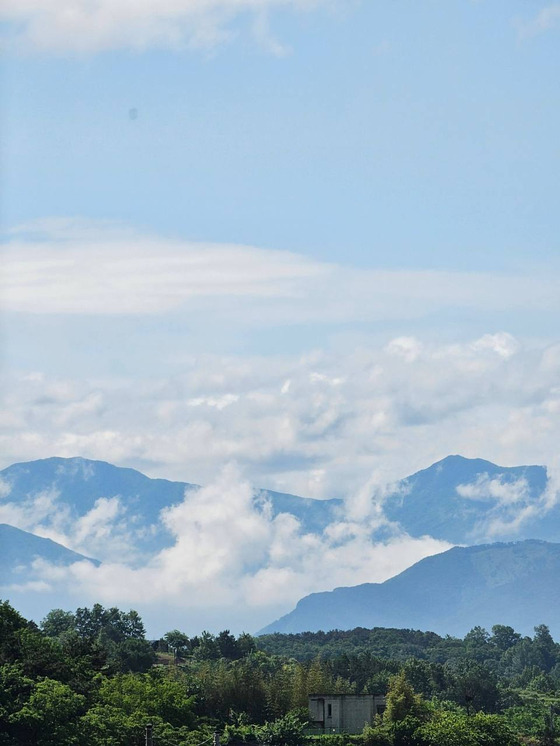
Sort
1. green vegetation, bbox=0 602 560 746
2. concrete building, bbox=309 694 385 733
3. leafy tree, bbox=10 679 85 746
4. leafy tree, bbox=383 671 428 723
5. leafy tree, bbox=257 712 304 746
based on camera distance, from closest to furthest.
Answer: leafy tree, bbox=10 679 85 746 → green vegetation, bbox=0 602 560 746 → leafy tree, bbox=257 712 304 746 → leafy tree, bbox=383 671 428 723 → concrete building, bbox=309 694 385 733

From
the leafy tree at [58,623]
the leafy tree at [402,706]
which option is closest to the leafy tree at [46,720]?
the leafy tree at [402,706]

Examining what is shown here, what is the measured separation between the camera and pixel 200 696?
11350 centimetres

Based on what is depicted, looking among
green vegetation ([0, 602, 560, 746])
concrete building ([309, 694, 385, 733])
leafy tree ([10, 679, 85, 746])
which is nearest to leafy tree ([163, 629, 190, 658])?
green vegetation ([0, 602, 560, 746])

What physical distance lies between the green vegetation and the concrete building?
1764 millimetres

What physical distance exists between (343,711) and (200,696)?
546 inches

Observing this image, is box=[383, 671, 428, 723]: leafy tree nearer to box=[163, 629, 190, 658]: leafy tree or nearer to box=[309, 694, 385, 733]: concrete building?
box=[309, 694, 385, 733]: concrete building

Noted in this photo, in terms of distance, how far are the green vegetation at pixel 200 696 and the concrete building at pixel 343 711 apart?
176cm

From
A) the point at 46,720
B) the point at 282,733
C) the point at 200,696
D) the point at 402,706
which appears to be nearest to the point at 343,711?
the point at 402,706

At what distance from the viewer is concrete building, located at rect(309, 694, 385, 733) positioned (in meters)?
116

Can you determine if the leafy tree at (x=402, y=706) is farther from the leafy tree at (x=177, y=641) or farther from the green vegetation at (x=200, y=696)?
the leafy tree at (x=177, y=641)

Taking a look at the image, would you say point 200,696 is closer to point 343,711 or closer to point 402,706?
point 343,711

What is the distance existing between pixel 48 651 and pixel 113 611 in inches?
3610

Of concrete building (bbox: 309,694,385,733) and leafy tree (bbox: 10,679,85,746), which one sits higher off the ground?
concrete building (bbox: 309,694,385,733)

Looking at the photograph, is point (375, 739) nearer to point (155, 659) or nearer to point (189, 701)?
point (189, 701)
